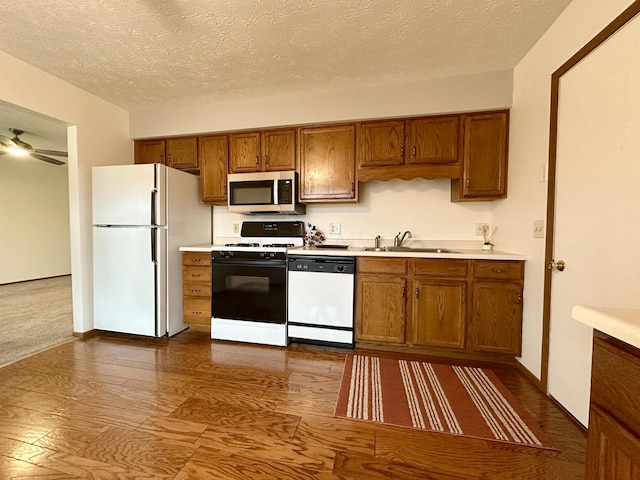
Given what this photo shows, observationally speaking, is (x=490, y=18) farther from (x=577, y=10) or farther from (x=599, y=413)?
(x=599, y=413)

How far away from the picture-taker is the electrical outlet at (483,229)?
2768 millimetres

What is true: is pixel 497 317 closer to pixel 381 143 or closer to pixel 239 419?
pixel 381 143

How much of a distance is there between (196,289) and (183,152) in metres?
1.59

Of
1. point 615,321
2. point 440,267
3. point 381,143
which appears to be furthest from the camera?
point 381,143

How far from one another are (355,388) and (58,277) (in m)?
6.80

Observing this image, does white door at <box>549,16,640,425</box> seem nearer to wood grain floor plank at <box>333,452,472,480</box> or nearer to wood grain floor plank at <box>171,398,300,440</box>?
wood grain floor plank at <box>333,452,472,480</box>

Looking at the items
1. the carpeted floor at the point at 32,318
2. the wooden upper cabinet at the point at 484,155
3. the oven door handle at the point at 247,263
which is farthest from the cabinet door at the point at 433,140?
the carpeted floor at the point at 32,318

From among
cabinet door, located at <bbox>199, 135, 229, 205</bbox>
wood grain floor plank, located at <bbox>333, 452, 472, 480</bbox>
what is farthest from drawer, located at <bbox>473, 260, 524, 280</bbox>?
cabinet door, located at <bbox>199, 135, 229, 205</bbox>

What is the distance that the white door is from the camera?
4.17 ft

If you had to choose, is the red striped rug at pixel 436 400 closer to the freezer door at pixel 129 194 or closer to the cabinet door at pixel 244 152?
the cabinet door at pixel 244 152

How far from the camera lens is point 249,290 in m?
2.72

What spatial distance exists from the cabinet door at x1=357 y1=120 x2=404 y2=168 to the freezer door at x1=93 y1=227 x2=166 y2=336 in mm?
2160

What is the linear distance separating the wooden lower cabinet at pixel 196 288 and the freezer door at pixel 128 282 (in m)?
0.23

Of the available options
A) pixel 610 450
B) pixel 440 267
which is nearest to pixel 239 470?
pixel 610 450
